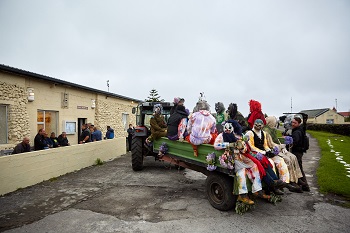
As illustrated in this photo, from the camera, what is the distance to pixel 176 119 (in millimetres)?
5590

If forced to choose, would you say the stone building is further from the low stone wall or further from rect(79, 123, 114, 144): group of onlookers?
the low stone wall

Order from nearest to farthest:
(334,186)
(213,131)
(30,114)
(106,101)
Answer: (213,131) → (334,186) → (30,114) → (106,101)

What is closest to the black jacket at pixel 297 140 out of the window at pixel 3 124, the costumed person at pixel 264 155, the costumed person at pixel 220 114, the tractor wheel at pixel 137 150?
the costumed person at pixel 264 155

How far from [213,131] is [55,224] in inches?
136

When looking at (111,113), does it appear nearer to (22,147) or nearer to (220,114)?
(22,147)

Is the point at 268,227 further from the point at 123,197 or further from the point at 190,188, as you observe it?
the point at 123,197

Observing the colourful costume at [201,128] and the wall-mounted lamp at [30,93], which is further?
the wall-mounted lamp at [30,93]

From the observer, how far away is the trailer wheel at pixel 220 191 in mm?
3883

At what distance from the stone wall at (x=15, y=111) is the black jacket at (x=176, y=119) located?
22.3ft

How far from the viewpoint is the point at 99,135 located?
416 inches

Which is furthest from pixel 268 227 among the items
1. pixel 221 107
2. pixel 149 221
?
pixel 221 107

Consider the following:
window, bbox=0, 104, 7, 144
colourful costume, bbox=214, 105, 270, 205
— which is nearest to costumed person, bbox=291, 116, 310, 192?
colourful costume, bbox=214, 105, 270, 205

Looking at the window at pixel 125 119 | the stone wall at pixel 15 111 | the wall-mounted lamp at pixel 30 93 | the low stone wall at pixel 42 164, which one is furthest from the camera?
the window at pixel 125 119

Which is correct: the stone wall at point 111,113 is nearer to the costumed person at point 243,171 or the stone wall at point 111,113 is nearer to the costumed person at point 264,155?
the costumed person at point 264,155
